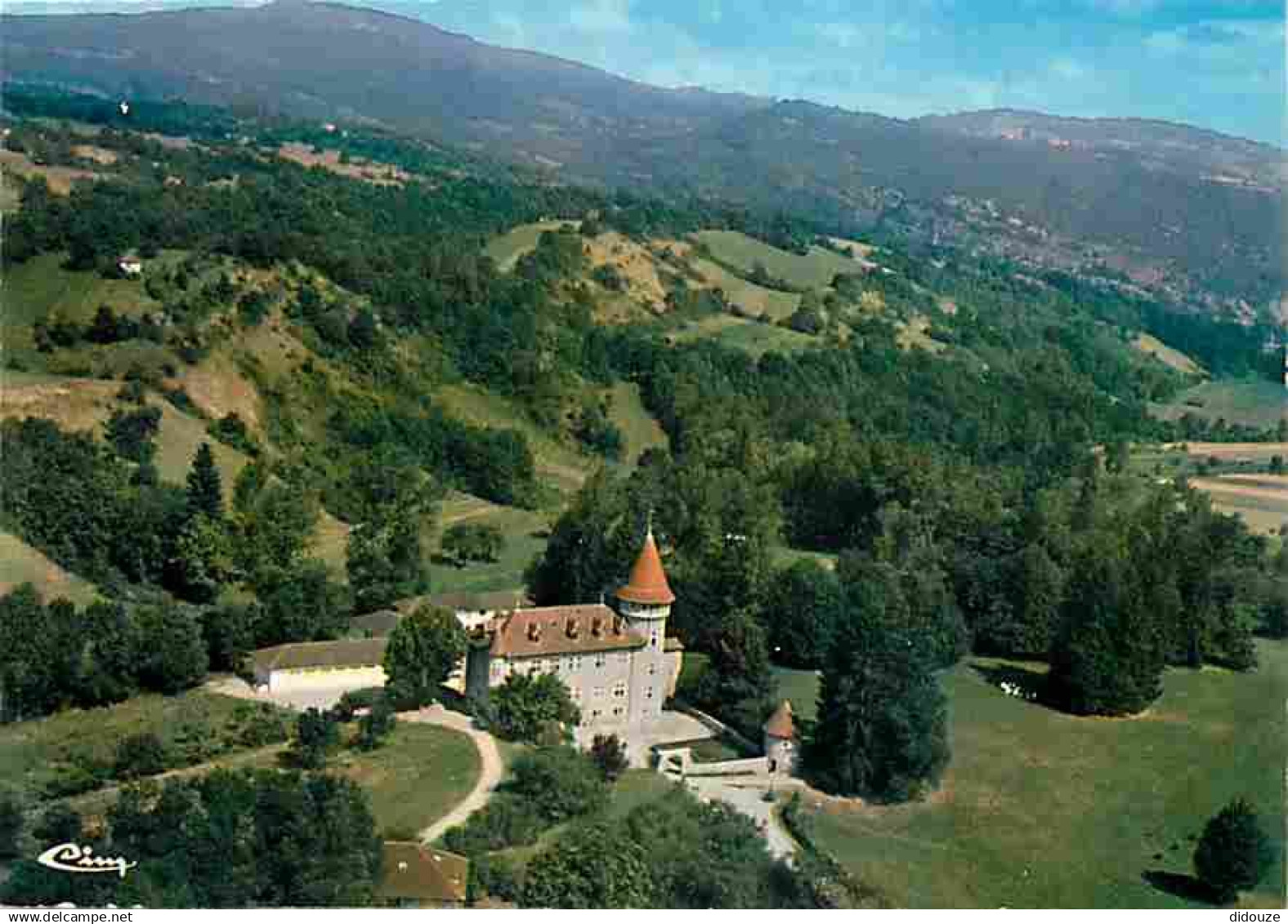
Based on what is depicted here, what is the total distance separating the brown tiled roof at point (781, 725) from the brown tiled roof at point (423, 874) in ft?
20.6

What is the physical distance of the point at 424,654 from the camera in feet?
76.2

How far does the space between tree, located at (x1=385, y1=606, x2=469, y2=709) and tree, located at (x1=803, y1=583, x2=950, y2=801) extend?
532 centimetres

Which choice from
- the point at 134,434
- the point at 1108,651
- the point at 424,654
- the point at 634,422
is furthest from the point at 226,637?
the point at 634,422

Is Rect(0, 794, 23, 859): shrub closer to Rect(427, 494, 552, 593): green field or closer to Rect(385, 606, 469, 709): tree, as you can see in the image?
Rect(385, 606, 469, 709): tree

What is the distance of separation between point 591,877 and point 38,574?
13399mm

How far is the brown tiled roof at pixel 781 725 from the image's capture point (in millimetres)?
22188

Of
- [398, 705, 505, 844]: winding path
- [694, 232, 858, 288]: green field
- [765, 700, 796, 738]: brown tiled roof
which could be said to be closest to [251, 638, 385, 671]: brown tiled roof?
[398, 705, 505, 844]: winding path

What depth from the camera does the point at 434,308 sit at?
4994 cm

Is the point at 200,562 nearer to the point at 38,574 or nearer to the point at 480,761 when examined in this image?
the point at 38,574

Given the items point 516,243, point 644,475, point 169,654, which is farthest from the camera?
point 516,243

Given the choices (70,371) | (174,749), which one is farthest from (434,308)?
(174,749)

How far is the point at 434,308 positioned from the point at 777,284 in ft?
55.9

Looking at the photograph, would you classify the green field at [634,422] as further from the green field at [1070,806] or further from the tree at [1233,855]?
the tree at [1233,855]

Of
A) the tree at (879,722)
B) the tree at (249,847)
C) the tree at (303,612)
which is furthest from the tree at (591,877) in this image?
the tree at (303,612)
